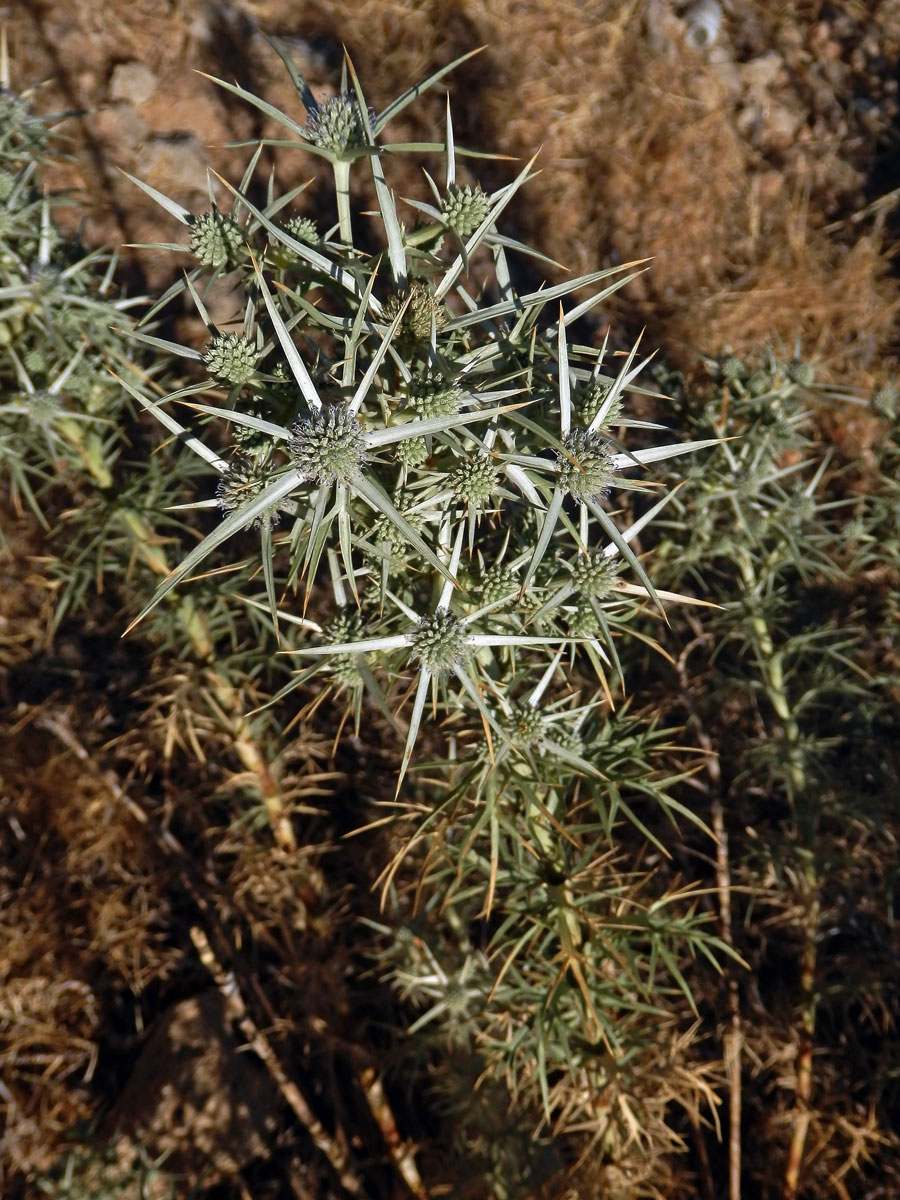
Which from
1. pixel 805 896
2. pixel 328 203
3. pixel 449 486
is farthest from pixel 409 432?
pixel 328 203

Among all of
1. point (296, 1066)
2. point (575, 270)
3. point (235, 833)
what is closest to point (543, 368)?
point (235, 833)

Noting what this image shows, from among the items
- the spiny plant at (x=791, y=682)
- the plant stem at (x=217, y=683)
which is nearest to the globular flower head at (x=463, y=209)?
the spiny plant at (x=791, y=682)

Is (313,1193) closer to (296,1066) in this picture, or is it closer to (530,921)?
(296,1066)

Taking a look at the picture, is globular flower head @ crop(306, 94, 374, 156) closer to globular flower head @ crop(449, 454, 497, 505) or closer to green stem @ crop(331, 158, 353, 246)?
green stem @ crop(331, 158, 353, 246)

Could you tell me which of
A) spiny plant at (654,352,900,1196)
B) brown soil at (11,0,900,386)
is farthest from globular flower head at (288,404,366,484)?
brown soil at (11,0,900,386)

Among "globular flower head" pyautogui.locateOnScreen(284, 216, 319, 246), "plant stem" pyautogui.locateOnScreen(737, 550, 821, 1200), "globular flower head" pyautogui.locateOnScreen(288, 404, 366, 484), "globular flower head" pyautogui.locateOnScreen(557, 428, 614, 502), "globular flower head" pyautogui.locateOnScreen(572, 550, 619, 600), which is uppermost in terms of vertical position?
"globular flower head" pyautogui.locateOnScreen(284, 216, 319, 246)

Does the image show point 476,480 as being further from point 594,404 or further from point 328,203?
point 328,203
